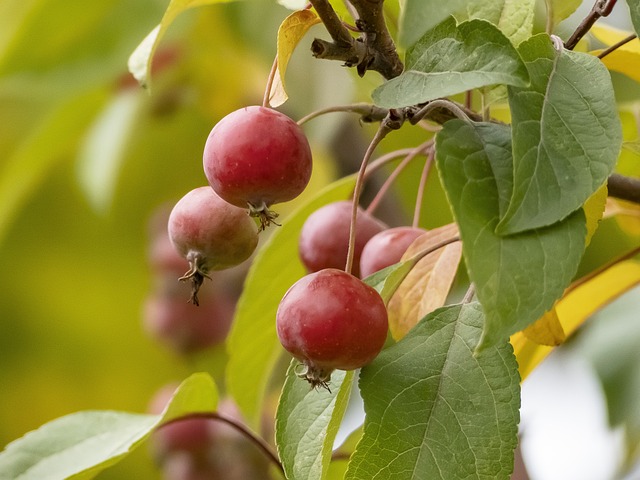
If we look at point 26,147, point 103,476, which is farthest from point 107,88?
point 103,476

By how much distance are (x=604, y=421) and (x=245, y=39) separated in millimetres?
1067

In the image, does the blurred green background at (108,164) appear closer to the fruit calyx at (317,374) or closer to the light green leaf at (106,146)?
the light green leaf at (106,146)

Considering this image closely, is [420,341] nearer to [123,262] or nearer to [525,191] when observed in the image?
[525,191]

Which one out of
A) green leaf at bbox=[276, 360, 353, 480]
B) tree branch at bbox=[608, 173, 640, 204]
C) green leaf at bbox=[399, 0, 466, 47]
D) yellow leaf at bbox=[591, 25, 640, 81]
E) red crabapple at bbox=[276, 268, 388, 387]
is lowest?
green leaf at bbox=[276, 360, 353, 480]

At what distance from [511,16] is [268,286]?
0.47 meters

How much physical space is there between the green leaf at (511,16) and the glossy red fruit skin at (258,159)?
0.21 metres

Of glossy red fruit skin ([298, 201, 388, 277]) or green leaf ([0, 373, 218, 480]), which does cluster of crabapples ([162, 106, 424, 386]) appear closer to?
glossy red fruit skin ([298, 201, 388, 277])

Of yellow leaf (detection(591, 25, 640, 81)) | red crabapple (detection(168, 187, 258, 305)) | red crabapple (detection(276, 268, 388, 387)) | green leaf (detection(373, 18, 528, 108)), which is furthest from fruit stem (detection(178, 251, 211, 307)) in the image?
yellow leaf (detection(591, 25, 640, 81))

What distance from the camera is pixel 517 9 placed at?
83cm

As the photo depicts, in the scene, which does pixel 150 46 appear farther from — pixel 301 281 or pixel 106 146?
pixel 106 146

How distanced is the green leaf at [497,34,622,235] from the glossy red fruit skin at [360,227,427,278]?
9.6 inches

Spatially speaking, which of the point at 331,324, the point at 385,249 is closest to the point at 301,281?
the point at 331,324

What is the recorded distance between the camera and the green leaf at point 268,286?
1.16 m

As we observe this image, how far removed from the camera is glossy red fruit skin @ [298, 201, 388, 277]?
0.95 metres
